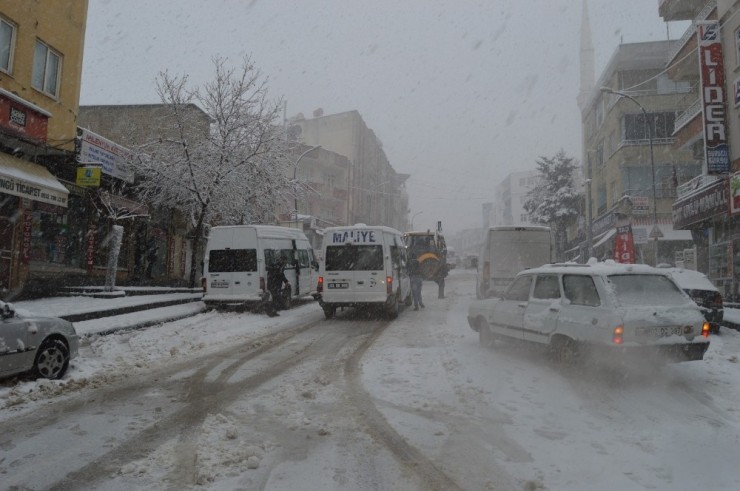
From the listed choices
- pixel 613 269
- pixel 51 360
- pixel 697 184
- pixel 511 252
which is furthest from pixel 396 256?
pixel 697 184

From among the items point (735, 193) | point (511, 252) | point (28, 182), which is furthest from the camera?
point (735, 193)

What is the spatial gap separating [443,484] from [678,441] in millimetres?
2367

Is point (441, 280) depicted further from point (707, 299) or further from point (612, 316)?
point (612, 316)

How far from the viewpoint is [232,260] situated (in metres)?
14.7

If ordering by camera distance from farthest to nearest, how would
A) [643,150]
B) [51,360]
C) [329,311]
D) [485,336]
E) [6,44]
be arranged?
[643,150]
[6,44]
[329,311]
[485,336]
[51,360]

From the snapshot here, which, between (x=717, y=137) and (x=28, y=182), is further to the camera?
(x=717, y=137)

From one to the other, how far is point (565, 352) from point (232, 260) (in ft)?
34.3

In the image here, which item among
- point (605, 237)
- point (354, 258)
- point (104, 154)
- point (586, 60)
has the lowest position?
point (354, 258)

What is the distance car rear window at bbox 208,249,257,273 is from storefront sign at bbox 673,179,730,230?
1703 centimetres

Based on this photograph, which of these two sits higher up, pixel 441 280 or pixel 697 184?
pixel 697 184

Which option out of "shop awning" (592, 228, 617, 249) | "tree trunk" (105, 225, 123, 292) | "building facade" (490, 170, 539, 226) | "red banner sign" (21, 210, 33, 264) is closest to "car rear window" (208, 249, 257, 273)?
Result: "tree trunk" (105, 225, 123, 292)

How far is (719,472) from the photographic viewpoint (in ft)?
12.2

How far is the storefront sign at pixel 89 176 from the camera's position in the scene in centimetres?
1547

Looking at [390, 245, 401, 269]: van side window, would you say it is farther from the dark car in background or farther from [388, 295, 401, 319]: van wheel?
the dark car in background
